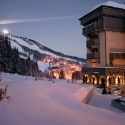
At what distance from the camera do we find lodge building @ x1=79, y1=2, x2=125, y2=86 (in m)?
33.2

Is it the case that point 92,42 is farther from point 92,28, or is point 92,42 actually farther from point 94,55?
point 92,28

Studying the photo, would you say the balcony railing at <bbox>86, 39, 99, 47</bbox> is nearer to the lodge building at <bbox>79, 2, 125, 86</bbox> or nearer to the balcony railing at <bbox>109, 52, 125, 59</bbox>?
the lodge building at <bbox>79, 2, 125, 86</bbox>

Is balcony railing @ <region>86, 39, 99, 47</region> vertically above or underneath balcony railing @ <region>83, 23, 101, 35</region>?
underneath

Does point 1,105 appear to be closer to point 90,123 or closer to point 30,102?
point 30,102

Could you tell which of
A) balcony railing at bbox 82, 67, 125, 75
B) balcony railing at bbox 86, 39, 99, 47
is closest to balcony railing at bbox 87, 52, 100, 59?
balcony railing at bbox 86, 39, 99, 47

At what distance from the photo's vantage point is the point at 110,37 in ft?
115

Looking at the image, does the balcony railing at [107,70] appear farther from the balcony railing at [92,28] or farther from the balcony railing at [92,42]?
the balcony railing at [92,28]

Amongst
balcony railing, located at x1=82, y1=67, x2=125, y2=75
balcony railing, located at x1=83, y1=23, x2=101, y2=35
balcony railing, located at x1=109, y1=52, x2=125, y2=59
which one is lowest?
balcony railing, located at x1=82, y1=67, x2=125, y2=75

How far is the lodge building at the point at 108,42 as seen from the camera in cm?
3322

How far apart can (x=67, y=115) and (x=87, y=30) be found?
108ft

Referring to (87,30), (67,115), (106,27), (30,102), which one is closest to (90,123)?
(67,115)

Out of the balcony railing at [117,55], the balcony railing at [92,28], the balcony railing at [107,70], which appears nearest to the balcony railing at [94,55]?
the balcony railing at [117,55]

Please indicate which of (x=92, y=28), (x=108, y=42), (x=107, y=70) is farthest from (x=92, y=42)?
(x=107, y=70)

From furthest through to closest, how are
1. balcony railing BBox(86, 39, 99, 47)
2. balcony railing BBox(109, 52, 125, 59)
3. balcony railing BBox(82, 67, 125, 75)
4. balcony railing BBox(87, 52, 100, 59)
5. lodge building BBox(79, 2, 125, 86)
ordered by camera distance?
balcony railing BBox(87, 52, 100, 59) → balcony railing BBox(86, 39, 99, 47) → balcony railing BBox(109, 52, 125, 59) → lodge building BBox(79, 2, 125, 86) → balcony railing BBox(82, 67, 125, 75)
